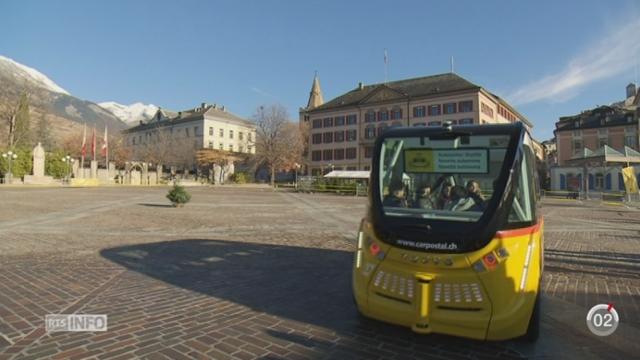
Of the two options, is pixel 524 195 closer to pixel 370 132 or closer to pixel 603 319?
pixel 603 319

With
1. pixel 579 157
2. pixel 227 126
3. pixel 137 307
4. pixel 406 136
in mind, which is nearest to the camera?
pixel 406 136

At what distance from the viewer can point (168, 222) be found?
13703 mm

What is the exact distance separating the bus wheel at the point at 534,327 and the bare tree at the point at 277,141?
6311 centimetres

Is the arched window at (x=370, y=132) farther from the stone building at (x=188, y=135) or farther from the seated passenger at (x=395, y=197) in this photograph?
the seated passenger at (x=395, y=197)

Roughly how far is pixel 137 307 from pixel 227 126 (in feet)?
294

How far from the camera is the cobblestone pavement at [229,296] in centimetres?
372

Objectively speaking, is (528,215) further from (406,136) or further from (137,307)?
(137,307)

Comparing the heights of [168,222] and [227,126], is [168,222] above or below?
below

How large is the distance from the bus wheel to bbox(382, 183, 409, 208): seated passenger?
5.12 feet

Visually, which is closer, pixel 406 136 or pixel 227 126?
pixel 406 136

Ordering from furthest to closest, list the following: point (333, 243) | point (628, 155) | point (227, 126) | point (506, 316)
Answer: point (227, 126) → point (628, 155) → point (333, 243) → point (506, 316)

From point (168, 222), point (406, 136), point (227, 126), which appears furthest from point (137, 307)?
point (227, 126)

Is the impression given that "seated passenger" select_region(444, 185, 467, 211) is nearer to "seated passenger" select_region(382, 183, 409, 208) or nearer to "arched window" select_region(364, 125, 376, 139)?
"seated passenger" select_region(382, 183, 409, 208)

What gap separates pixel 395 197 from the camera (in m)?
4.04
